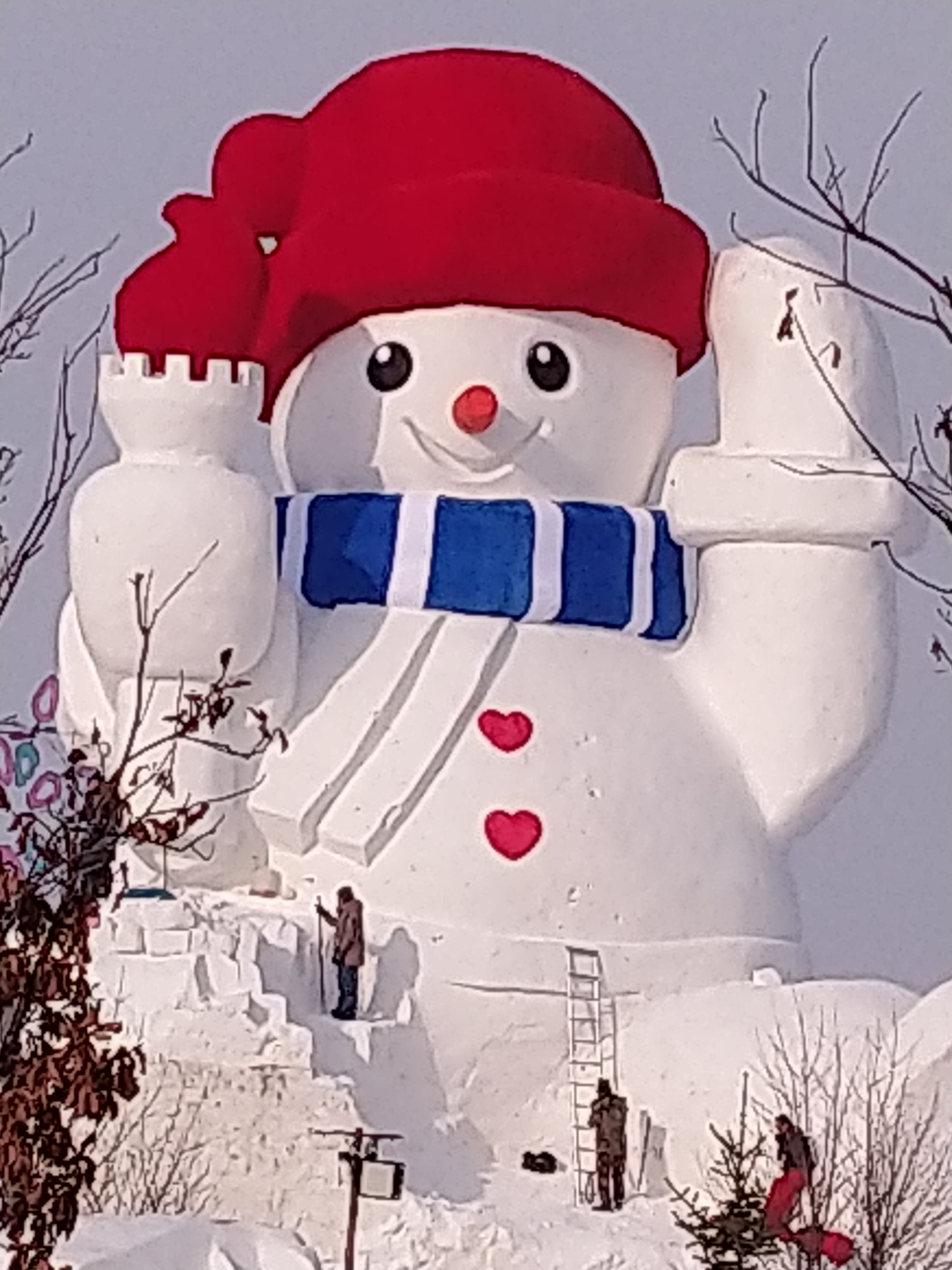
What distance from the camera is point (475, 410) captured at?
1346 cm

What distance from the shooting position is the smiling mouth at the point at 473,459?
13.7 m

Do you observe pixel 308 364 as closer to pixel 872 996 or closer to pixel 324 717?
pixel 324 717

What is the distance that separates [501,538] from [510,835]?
1.39 m

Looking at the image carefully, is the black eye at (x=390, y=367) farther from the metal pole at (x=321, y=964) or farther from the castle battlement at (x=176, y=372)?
the metal pole at (x=321, y=964)

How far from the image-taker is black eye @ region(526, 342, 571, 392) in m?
13.8

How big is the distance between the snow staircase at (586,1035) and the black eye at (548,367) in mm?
2589

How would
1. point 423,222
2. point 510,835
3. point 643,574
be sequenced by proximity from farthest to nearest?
point 643,574 → point 423,222 → point 510,835

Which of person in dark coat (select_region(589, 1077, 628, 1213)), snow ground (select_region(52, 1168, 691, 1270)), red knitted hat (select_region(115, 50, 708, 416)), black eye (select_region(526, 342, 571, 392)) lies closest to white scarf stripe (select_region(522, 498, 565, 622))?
black eye (select_region(526, 342, 571, 392))

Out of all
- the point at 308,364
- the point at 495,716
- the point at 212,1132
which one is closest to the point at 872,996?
the point at 495,716

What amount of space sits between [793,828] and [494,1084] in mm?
1966

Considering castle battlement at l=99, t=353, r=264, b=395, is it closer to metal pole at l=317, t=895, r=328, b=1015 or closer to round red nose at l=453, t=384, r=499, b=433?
round red nose at l=453, t=384, r=499, b=433

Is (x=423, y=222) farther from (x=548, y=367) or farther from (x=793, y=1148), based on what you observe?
(x=793, y=1148)

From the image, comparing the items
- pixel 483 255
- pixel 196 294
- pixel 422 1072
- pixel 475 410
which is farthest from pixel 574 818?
pixel 196 294

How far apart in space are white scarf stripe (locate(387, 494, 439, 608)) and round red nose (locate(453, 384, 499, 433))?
430 mm
